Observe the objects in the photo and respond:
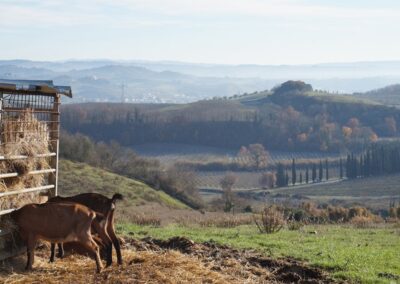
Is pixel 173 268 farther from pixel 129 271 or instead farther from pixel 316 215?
pixel 316 215

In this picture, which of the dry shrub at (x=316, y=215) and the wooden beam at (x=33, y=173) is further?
the dry shrub at (x=316, y=215)

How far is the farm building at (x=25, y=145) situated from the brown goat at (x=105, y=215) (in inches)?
25.8

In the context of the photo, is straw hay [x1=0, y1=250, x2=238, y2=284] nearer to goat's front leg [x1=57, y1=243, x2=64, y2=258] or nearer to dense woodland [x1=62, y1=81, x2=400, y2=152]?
goat's front leg [x1=57, y1=243, x2=64, y2=258]

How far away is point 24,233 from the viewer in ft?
36.0

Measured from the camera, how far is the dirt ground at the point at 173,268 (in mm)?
10055

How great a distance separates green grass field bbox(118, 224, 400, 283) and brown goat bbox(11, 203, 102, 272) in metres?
4.38

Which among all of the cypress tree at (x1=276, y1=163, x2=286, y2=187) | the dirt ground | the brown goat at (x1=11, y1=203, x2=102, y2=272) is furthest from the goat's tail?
the cypress tree at (x1=276, y1=163, x2=286, y2=187)

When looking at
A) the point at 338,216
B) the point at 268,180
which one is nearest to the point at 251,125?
the point at 268,180

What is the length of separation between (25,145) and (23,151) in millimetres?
115

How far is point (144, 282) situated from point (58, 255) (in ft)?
8.56

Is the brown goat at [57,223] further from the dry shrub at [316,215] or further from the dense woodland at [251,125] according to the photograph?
the dense woodland at [251,125]

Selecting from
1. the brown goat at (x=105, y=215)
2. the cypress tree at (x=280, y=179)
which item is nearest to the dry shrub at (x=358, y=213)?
the brown goat at (x=105, y=215)

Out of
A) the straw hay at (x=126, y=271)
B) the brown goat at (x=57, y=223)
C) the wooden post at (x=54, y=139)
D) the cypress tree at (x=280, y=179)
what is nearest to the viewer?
the straw hay at (x=126, y=271)

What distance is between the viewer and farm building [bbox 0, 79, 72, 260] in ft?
36.6
